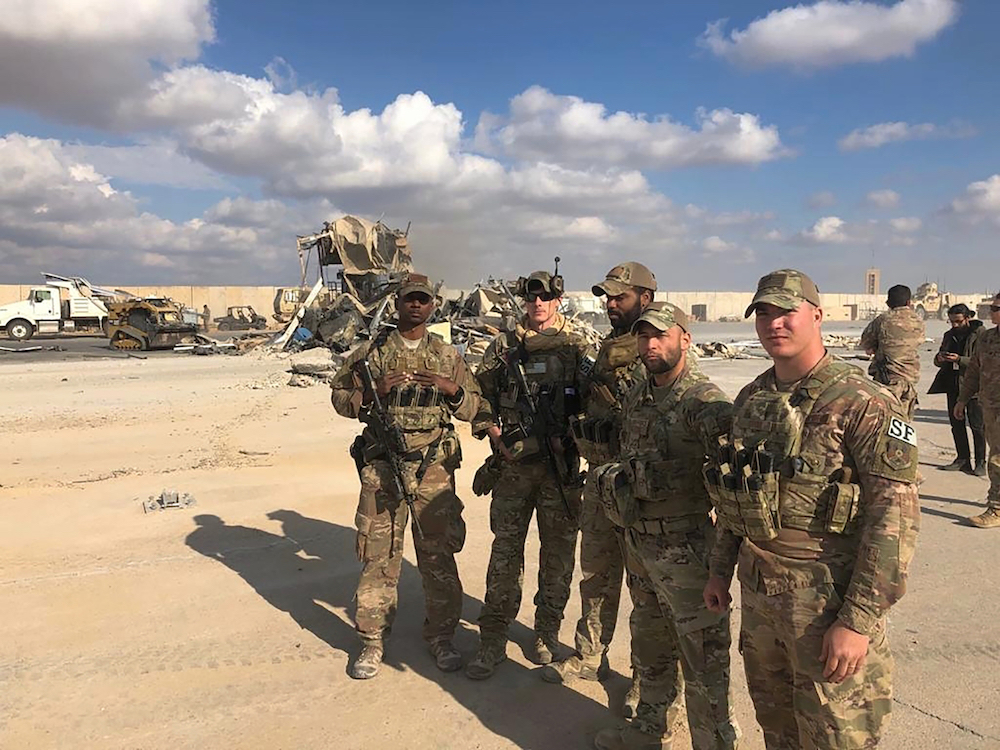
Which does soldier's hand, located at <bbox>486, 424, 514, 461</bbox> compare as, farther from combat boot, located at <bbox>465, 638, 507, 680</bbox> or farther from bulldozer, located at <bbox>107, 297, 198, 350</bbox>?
bulldozer, located at <bbox>107, 297, 198, 350</bbox>

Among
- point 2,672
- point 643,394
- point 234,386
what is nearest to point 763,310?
point 643,394

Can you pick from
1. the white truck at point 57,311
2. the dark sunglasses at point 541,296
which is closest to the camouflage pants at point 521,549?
Result: the dark sunglasses at point 541,296

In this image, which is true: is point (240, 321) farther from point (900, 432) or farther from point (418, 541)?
point (900, 432)

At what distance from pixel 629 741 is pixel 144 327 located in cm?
2609

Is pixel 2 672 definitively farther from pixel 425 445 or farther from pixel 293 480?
pixel 293 480

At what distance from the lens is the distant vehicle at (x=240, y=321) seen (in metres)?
38.9

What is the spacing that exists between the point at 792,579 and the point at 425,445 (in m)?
2.17

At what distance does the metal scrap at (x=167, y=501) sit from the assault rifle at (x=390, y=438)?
3521 millimetres

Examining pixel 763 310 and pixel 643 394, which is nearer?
pixel 763 310

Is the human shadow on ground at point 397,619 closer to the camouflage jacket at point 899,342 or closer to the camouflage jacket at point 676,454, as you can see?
the camouflage jacket at point 676,454

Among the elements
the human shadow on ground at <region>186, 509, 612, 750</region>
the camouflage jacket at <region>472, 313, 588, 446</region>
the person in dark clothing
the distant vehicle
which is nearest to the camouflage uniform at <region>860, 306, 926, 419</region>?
the person in dark clothing

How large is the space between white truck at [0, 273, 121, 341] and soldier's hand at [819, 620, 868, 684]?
3114cm

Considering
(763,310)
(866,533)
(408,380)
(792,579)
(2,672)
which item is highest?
(763,310)

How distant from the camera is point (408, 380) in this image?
3703 mm
